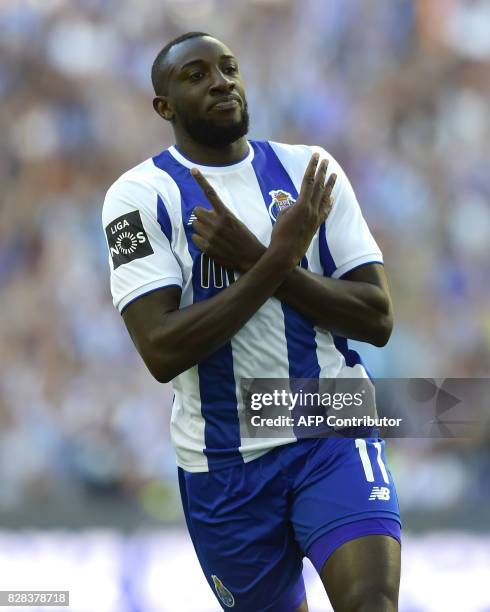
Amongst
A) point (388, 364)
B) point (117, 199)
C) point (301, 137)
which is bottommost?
point (117, 199)

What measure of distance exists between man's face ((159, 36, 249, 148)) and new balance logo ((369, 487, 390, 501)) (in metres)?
1.16

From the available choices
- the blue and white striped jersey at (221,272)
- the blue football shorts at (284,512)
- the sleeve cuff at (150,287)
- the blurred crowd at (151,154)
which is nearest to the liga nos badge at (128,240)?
the blue and white striped jersey at (221,272)

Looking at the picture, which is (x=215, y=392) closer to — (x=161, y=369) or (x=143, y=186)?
(x=161, y=369)

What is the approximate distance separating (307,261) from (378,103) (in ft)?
18.0

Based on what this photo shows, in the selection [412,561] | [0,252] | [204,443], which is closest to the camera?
[204,443]

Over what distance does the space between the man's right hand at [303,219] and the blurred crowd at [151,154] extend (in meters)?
4.66

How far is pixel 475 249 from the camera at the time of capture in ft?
26.8

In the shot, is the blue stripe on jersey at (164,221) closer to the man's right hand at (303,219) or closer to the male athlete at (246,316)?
the male athlete at (246,316)

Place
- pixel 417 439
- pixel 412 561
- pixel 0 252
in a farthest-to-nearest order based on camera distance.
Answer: pixel 0 252, pixel 417 439, pixel 412 561

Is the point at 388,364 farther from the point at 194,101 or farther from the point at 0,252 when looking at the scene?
the point at 194,101

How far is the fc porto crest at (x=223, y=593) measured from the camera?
3.43 meters

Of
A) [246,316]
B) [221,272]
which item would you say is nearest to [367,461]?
[246,316]

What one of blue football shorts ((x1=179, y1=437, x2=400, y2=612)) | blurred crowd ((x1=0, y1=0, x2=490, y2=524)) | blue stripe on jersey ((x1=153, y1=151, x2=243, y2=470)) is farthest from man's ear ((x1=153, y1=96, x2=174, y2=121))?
blurred crowd ((x1=0, y1=0, x2=490, y2=524))

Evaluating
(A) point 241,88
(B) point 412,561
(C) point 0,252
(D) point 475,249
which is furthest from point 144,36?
(A) point 241,88
